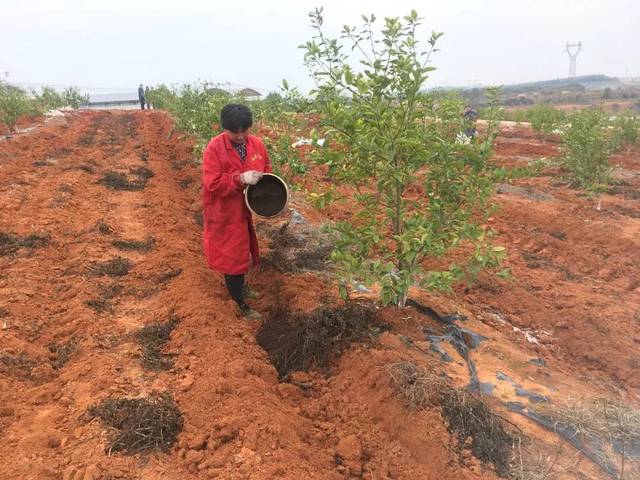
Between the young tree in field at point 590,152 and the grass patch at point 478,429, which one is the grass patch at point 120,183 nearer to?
the grass patch at point 478,429

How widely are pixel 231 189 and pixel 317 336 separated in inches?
50.3

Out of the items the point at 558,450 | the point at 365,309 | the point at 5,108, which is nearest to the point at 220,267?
the point at 365,309

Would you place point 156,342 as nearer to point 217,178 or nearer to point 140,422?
point 140,422

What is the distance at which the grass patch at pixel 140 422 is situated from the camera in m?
2.51

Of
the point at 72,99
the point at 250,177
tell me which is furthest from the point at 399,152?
the point at 72,99

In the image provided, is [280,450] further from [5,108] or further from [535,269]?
[5,108]

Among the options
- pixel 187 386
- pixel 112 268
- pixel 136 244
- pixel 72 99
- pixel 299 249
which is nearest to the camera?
pixel 187 386

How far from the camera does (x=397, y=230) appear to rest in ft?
12.1

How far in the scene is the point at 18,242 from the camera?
18.3ft

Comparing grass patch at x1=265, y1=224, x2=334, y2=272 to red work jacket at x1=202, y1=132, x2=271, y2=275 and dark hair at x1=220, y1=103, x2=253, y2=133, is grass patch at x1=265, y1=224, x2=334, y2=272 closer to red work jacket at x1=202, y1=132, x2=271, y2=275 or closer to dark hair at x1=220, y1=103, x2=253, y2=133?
red work jacket at x1=202, y1=132, x2=271, y2=275

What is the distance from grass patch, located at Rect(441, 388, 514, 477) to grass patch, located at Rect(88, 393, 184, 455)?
5.03ft

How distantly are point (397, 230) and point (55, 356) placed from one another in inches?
108

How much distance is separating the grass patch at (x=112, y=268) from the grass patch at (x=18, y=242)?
Result: 1.07 metres

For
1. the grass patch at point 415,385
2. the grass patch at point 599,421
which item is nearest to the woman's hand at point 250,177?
the grass patch at point 415,385
